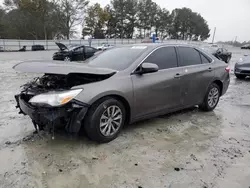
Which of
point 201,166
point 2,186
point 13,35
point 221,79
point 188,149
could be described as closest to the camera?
point 2,186

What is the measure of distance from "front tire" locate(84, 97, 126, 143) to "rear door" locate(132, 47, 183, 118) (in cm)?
35

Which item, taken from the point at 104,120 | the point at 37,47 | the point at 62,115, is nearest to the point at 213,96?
the point at 104,120

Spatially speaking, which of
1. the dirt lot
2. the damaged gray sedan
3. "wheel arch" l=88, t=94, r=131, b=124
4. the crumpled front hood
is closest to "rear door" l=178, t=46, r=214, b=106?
the damaged gray sedan

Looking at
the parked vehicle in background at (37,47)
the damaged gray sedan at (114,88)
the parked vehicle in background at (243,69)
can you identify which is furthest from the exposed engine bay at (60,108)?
the parked vehicle in background at (37,47)

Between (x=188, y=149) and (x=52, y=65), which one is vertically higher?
(x=52, y=65)

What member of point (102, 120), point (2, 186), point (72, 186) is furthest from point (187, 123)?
point (2, 186)

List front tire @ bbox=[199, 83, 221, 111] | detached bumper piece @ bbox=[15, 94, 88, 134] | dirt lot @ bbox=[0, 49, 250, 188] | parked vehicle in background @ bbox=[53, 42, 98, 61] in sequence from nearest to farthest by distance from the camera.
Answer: dirt lot @ bbox=[0, 49, 250, 188] → detached bumper piece @ bbox=[15, 94, 88, 134] → front tire @ bbox=[199, 83, 221, 111] → parked vehicle in background @ bbox=[53, 42, 98, 61]

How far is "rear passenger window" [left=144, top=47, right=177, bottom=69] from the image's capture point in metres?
3.95

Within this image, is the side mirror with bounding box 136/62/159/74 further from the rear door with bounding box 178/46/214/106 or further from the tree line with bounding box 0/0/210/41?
the tree line with bounding box 0/0/210/41

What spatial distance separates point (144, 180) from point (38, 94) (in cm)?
177

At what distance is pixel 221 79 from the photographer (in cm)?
514

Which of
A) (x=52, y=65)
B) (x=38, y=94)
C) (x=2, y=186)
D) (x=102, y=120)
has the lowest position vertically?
(x=2, y=186)

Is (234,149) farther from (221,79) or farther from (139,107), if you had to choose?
(221,79)

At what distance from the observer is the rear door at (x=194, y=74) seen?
4.39m
